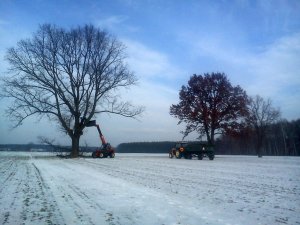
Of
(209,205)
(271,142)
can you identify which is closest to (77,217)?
(209,205)

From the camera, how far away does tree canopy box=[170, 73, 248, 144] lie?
42375 millimetres

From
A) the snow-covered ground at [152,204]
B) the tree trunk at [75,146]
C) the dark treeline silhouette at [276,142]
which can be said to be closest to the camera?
the snow-covered ground at [152,204]

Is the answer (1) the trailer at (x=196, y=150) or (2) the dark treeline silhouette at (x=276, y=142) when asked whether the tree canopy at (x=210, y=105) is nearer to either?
(1) the trailer at (x=196, y=150)

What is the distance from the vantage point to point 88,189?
10.7m

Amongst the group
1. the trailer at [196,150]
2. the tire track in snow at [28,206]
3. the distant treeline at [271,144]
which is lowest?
the tire track in snow at [28,206]

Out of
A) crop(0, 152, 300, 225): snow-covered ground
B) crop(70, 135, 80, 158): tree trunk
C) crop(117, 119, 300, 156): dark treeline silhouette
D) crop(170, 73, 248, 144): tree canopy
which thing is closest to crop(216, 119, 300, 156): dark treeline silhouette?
crop(117, 119, 300, 156): dark treeline silhouette

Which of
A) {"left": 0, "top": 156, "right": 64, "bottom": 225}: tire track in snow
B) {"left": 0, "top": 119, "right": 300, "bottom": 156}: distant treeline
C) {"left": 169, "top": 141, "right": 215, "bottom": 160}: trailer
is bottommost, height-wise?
{"left": 0, "top": 156, "right": 64, "bottom": 225}: tire track in snow

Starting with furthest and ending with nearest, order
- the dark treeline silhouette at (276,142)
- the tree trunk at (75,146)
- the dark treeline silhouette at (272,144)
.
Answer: the dark treeline silhouette at (272,144)
the dark treeline silhouette at (276,142)
the tree trunk at (75,146)

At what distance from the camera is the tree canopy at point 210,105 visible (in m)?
42.4

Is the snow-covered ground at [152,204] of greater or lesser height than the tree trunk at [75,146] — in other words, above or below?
below

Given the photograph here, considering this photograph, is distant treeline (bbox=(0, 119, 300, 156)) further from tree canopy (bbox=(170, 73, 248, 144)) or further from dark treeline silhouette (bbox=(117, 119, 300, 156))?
tree canopy (bbox=(170, 73, 248, 144))

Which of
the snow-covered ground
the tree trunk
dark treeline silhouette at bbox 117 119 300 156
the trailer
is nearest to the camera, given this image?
the snow-covered ground

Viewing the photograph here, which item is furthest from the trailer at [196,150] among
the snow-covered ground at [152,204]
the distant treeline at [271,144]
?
the distant treeline at [271,144]

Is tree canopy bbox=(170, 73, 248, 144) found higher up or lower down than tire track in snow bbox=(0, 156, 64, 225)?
higher up
